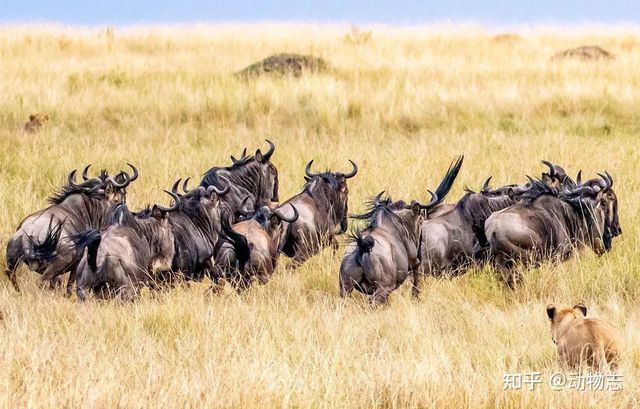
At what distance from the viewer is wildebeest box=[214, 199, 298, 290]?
658cm

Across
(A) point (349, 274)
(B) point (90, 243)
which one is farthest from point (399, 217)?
(B) point (90, 243)

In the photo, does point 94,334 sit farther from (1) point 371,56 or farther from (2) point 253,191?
(1) point 371,56

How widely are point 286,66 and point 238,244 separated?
1280 centimetres

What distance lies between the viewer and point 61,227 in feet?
21.4

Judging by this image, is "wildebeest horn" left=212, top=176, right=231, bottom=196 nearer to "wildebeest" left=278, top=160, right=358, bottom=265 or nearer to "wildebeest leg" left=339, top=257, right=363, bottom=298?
"wildebeest" left=278, top=160, right=358, bottom=265

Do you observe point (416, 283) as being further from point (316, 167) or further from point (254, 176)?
point (316, 167)

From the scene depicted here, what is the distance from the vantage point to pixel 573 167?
1139cm

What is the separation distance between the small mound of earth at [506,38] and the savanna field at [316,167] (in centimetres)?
34

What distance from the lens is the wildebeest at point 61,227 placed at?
6.53m

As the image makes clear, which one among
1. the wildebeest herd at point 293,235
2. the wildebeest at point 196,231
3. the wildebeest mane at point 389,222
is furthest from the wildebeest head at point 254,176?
the wildebeest mane at point 389,222

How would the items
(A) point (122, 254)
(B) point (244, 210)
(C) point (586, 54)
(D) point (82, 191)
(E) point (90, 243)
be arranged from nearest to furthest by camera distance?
(E) point (90, 243)
(A) point (122, 254)
(D) point (82, 191)
(B) point (244, 210)
(C) point (586, 54)

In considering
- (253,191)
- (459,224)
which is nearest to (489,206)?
(459,224)

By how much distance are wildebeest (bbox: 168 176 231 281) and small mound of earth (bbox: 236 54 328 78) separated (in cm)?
1105

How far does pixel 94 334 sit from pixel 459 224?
2.77 metres
